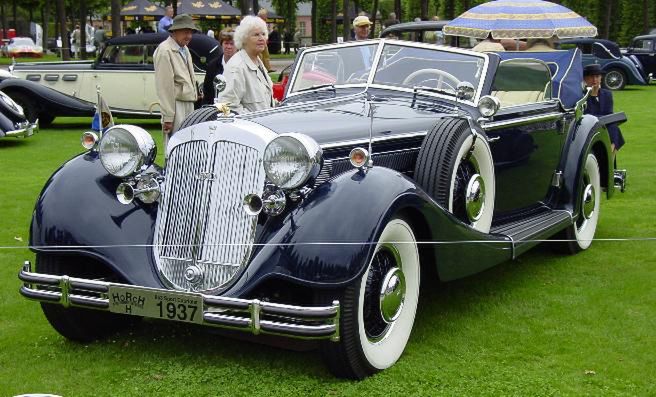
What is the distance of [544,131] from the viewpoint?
665cm

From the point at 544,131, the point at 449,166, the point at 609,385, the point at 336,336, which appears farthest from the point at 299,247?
the point at 544,131

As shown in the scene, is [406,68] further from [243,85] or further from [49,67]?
[49,67]

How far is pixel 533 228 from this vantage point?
6.05m

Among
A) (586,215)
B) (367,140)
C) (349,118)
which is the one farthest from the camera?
(586,215)

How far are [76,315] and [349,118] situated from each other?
194 cm

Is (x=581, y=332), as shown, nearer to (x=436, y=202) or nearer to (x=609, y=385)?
(x=609, y=385)

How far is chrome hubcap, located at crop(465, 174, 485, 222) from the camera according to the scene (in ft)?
17.7

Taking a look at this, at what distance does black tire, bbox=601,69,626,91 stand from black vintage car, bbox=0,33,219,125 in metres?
14.7

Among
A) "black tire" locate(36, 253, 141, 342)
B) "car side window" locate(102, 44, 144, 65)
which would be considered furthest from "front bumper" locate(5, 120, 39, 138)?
"black tire" locate(36, 253, 141, 342)

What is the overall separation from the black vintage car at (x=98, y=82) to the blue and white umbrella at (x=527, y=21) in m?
5.82

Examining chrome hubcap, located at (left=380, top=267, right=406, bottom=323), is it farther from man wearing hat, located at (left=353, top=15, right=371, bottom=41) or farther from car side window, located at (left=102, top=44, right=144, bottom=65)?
car side window, located at (left=102, top=44, right=144, bottom=65)

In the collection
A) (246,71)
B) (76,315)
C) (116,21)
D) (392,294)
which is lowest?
(76,315)

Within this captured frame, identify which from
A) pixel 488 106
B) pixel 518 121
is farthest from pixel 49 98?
pixel 488 106

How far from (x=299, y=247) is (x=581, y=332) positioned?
1980mm
